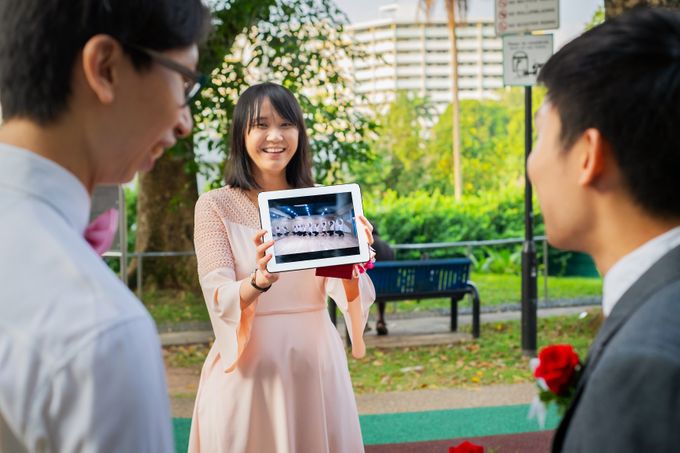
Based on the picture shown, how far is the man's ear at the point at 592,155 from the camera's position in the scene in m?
1.49

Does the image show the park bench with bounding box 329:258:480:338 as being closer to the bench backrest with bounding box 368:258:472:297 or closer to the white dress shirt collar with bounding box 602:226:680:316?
the bench backrest with bounding box 368:258:472:297

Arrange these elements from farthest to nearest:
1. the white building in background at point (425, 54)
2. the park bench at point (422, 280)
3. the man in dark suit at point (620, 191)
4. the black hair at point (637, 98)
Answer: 1. the white building in background at point (425, 54)
2. the park bench at point (422, 280)
3. the black hair at point (637, 98)
4. the man in dark suit at point (620, 191)

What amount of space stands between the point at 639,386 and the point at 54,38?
0.92 m

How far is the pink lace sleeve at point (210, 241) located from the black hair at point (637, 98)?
2.47 meters

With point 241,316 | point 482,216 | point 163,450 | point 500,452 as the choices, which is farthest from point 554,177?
point 482,216

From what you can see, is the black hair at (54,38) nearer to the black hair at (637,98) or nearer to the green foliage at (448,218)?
the black hair at (637,98)

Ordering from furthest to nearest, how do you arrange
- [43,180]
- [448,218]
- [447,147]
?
1. [447,147]
2. [448,218]
3. [43,180]

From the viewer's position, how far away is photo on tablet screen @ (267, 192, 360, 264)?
3.64 metres

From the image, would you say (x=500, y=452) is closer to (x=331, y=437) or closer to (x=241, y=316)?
(x=331, y=437)

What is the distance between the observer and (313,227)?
366cm

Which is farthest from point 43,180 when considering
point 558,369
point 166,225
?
point 166,225

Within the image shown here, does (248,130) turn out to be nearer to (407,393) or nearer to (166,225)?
(407,393)

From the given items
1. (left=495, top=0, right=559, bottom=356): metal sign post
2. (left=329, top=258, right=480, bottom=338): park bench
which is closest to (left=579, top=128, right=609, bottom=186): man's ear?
(left=495, top=0, right=559, bottom=356): metal sign post

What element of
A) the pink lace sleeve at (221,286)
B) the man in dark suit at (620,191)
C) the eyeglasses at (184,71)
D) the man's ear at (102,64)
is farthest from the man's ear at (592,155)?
the pink lace sleeve at (221,286)
